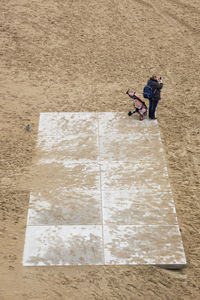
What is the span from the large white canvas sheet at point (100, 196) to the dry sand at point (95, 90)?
0.78ft

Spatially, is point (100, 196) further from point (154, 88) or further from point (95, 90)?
point (95, 90)

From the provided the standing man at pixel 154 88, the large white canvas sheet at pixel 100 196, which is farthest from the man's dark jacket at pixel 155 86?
the large white canvas sheet at pixel 100 196

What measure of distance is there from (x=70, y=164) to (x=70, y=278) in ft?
10.9

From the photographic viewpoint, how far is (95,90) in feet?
45.4

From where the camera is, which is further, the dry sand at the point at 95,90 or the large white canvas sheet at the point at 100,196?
the large white canvas sheet at the point at 100,196

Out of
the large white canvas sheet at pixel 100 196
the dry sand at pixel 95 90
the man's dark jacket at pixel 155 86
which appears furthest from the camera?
the man's dark jacket at pixel 155 86

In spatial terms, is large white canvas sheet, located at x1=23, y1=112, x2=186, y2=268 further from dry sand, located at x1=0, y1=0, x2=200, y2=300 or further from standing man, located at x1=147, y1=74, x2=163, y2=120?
standing man, located at x1=147, y1=74, x2=163, y2=120

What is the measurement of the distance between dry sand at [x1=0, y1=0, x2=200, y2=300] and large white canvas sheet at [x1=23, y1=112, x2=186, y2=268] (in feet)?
0.78

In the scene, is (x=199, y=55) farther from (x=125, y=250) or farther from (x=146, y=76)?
(x=125, y=250)

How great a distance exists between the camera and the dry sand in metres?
8.53

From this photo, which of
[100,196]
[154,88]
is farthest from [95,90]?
[100,196]

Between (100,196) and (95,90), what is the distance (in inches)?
182

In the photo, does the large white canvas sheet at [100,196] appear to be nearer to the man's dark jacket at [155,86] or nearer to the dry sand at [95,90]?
the dry sand at [95,90]

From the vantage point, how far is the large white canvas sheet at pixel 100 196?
9031mm
